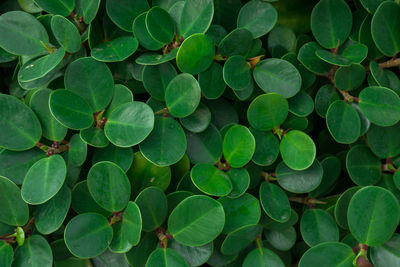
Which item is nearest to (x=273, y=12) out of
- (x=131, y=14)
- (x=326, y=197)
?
(x=131, y=14)

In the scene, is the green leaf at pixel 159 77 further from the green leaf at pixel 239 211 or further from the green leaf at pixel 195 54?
the green leaf at pixel 239 211

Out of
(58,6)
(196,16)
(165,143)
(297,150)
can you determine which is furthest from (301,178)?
(58,6)

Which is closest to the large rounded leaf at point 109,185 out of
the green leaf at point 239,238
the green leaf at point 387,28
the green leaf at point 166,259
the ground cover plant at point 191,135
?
the ground cover plant at point 191,135

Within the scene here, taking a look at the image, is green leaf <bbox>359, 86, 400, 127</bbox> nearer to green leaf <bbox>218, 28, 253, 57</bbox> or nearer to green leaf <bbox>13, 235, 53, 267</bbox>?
green leaf <bbox>218, 28, 253, 57</bbox>

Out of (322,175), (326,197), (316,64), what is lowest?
(326,197)

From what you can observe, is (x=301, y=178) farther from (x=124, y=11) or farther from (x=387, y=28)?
(x=124, y=11)

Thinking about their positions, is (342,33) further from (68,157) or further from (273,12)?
(68,157)

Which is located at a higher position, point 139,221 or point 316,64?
point 316,64

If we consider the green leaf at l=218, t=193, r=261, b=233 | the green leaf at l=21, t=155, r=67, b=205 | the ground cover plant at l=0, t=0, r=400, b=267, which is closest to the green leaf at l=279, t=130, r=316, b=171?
the ground cover plant at l=0, t=0, r=400, b=267
